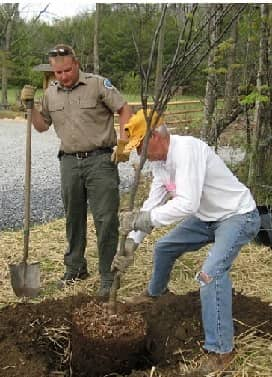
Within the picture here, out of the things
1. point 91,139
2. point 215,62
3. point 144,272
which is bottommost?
point 144,272

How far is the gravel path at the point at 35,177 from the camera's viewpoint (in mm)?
7723

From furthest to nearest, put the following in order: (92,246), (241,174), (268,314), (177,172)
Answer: (241,174), (92,246), (268,314), (177,172)

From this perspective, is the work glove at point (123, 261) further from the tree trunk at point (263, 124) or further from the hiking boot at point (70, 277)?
the tree trunk at point (263, 124)

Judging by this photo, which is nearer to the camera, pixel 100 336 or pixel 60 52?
pixel 100 336

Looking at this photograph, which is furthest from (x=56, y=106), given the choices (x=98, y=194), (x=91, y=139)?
(x=98, y=194)

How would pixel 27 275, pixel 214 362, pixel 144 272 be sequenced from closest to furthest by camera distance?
pixel 214 362, pixel 27 275, pixel 144 272

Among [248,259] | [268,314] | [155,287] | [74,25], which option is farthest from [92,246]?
[74,25]

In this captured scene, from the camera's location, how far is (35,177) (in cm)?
1084

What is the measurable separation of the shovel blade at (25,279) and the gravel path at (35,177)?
8.53 feet

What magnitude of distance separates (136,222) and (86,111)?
1542mm

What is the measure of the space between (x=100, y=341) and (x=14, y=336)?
569 millimetres

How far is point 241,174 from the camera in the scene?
7602mm

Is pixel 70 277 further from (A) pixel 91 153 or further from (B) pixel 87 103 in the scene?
(B) pixel 87 103

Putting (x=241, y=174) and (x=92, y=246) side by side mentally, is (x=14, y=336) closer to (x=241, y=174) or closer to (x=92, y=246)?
(x=92, y=246)
